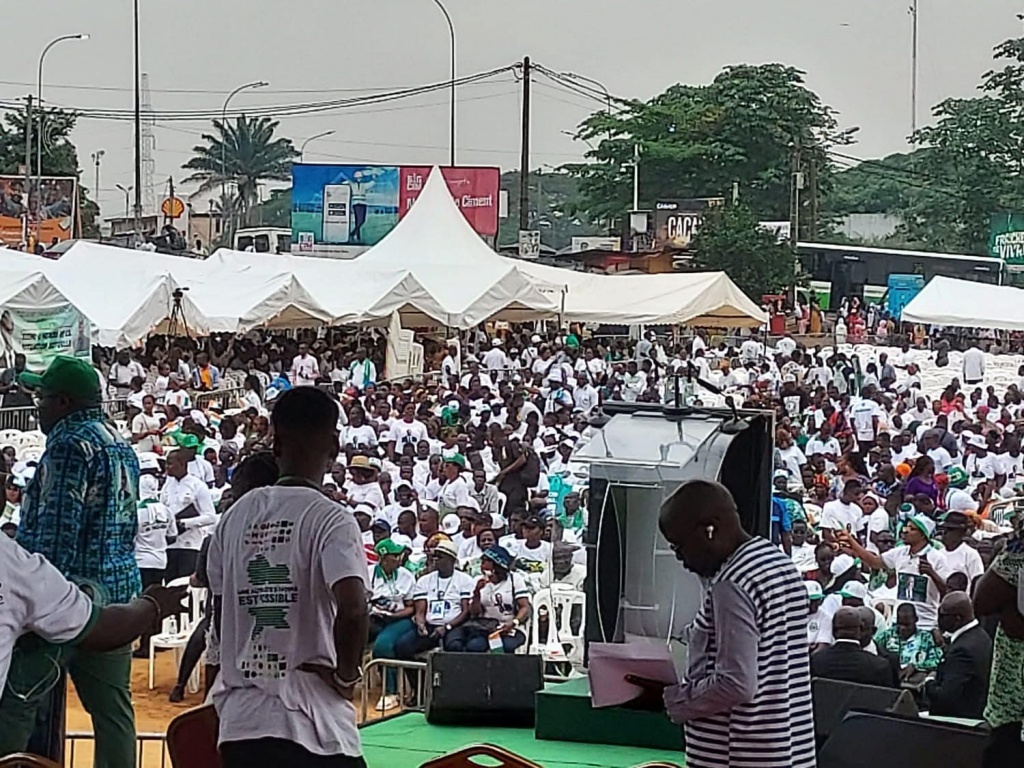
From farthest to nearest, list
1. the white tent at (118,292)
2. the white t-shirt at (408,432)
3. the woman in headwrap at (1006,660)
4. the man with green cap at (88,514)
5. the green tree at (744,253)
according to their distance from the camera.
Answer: the white t-shirt at (408,432), the white tent at (118,292), the green tree at (744,253), the man with green cap at (88,514), the woman in headwrap at (1006,660)

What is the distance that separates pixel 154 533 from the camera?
8.18m

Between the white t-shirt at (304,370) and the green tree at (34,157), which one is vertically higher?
the green tree at (34,157)

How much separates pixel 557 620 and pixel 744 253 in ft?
11.2

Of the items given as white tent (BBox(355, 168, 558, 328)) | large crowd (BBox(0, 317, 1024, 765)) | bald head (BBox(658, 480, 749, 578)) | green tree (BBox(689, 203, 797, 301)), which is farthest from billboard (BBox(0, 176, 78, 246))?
bald head (BBox(658, 480, 749, 578))

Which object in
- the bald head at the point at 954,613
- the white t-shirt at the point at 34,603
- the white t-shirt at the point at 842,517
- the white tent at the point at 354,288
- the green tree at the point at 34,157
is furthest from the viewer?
the green tree at the point at 34,157

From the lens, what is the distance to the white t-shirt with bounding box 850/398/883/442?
13202 millimetres

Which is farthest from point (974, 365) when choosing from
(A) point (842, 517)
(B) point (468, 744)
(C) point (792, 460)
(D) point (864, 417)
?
(B) point (468, 744)

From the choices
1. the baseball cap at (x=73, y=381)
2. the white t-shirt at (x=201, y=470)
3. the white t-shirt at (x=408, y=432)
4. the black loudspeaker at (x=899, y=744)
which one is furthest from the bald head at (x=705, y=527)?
the white t-shirt at (x=408, y=432)

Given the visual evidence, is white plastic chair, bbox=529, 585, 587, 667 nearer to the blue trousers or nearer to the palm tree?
the blue trousers

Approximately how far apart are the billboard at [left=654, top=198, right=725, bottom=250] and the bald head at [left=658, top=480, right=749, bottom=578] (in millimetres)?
4904

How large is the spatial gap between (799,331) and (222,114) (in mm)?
7251

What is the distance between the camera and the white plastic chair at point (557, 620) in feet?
25.3

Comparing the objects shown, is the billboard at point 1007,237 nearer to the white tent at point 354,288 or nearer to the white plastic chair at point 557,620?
the white plastic chair at point 557,620

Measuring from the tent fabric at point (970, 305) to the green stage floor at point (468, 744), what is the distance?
8765 millimetres
